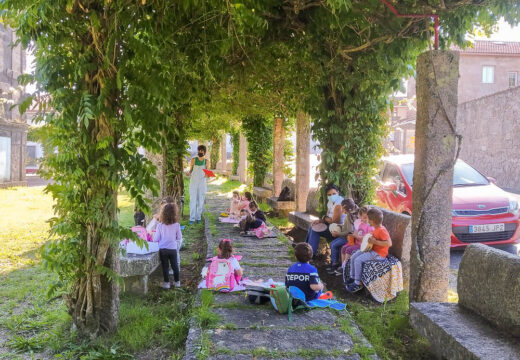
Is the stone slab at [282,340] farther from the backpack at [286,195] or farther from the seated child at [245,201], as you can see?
the backpack at [286,195]

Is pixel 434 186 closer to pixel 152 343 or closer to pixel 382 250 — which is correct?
pixel 382 250

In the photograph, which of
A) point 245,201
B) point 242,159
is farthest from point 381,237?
point 242,159

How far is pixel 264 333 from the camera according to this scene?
3.69 metres

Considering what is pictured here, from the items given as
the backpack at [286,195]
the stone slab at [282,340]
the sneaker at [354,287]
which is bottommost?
the sneaker at [354,287]

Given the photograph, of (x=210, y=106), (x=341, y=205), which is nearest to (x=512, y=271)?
(x=341, y=205)

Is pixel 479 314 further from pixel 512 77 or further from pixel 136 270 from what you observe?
pixel 512 77

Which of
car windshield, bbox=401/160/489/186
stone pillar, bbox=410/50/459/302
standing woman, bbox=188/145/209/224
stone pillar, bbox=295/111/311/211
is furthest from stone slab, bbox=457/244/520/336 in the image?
standing woman, bbox=188/145/209/224

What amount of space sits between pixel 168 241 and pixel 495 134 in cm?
1985

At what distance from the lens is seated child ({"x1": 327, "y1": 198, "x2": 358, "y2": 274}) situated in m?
6.21

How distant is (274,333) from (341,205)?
126 inches

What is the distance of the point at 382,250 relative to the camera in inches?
202

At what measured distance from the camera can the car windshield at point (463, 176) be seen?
8.18 m

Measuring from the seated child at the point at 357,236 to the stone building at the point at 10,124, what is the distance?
18056 millimetres

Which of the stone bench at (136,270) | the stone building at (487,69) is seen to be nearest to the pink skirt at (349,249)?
the stone bench at (136,270)
